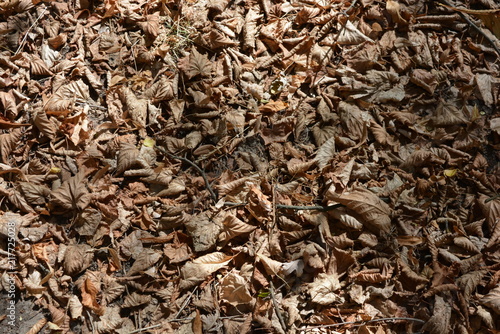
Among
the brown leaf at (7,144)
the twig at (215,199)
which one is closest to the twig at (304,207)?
the twig at (215,199)

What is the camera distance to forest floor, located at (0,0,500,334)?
213 centimetres

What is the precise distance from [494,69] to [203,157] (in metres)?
1.89

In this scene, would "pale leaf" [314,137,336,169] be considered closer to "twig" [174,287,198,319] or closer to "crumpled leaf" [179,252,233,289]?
"crumpled leaf" [179,252,233,289]

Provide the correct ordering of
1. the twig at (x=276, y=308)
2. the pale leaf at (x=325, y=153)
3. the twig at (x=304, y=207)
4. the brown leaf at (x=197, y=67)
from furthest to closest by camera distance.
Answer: the brown leaf at (x=197, y=67), the pale leaf at (x=325, y=153), the twig at (x=304, y=207), the twig at (x=276, y=308)

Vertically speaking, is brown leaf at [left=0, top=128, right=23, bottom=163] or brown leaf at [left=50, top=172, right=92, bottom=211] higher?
brown leaf at [left=0, top=128, right=23, bottom=163]

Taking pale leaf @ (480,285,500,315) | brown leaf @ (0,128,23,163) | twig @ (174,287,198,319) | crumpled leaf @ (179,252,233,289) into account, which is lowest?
pale leaf @ (480,285,500,315)

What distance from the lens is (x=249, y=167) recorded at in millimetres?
2363

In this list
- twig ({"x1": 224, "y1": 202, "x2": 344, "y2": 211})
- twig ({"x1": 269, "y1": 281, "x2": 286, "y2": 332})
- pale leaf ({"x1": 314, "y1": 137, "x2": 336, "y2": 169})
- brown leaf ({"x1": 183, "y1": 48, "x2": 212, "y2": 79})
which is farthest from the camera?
brown leaf ({"x1": 183, "y1": 48, "x2": 212, "y2": 79})

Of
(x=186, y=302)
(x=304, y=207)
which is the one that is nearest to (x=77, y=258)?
(x=186, y=302)

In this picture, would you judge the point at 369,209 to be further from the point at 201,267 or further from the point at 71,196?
the point at 71,196

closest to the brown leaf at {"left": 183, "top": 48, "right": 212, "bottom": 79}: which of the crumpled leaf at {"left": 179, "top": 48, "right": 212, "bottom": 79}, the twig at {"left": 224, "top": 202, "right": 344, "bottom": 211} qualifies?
the crumpled leaf at {"left": 179, "top": 48, "right": 212, "bottom": 79}

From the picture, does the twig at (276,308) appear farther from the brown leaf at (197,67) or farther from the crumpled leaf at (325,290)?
the brown leaf at (197,67)

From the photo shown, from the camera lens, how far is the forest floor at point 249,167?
7.00 ft

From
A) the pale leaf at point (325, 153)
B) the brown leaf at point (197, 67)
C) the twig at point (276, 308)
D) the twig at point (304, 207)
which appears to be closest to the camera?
the twig at point (276, 308)
